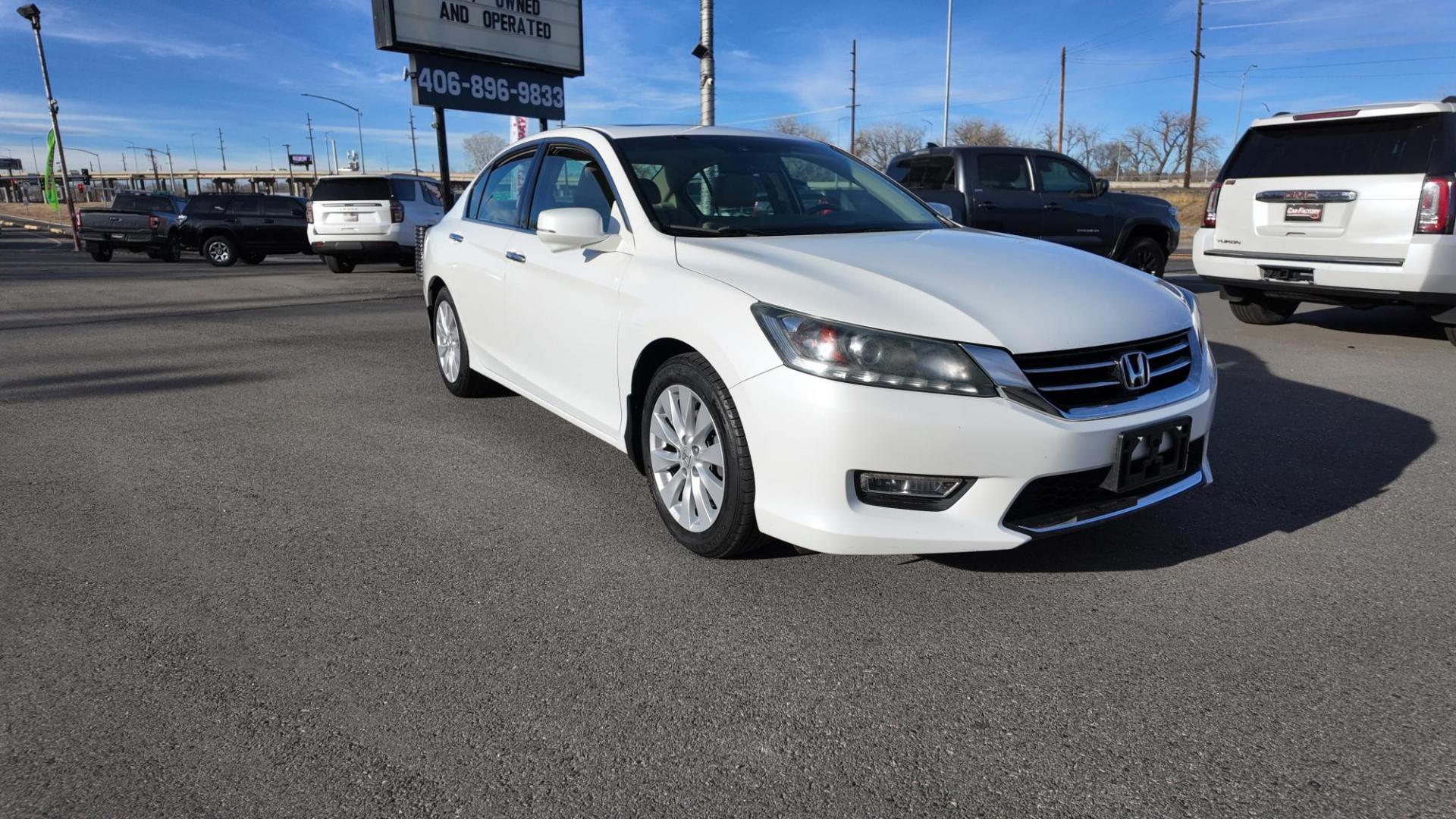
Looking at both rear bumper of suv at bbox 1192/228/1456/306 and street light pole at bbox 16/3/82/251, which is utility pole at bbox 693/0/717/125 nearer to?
rear bumper of suv at bbox 1192/228/1456/306

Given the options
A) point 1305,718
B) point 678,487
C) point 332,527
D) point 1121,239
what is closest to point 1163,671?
point 1305,718

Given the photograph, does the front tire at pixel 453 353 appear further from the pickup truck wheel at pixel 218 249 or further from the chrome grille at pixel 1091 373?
the pickup truck wheel at pixel 218 249

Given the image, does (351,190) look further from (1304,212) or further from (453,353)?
(1304,212)

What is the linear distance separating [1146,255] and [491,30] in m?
12.0

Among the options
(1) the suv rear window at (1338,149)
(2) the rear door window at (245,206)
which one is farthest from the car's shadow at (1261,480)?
(2) the rear door window at (245,206)

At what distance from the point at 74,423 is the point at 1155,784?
582 cm

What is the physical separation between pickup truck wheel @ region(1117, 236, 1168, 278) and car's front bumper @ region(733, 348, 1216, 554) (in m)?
9.62

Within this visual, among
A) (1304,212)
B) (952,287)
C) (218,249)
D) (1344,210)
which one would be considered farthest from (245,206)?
(952,287)

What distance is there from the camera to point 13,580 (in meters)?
3.13

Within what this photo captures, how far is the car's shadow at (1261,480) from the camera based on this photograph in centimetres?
333

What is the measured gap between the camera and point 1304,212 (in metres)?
7.15

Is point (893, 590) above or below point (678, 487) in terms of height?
below

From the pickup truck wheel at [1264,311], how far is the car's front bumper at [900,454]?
6869mm

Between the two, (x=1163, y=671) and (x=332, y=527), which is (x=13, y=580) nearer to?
(x=332, y=527)
